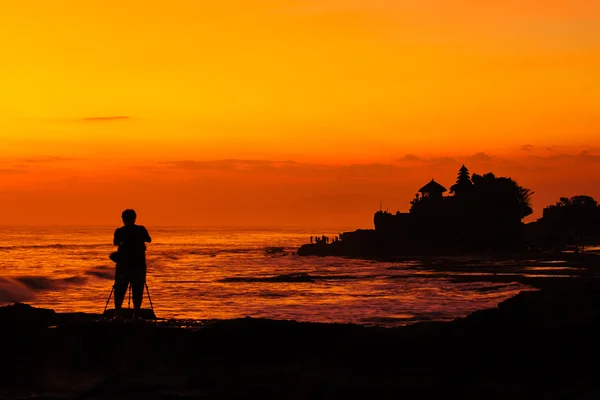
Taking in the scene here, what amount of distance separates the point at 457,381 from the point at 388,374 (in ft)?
3.40

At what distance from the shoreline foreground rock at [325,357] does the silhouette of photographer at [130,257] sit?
142 inches

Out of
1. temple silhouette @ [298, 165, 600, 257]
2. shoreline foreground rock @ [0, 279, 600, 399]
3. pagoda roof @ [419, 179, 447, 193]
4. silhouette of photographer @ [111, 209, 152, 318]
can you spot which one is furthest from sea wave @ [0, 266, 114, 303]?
pagoda roof @ [419, 179, 447, 193]

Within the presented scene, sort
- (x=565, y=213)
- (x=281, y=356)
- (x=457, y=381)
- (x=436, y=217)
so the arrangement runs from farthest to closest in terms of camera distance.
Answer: (x=565, y=213) < (x=436, y=217) < (x=281, y=356) < (x=457, y=381)

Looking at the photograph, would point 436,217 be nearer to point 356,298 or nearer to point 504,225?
point 504,225

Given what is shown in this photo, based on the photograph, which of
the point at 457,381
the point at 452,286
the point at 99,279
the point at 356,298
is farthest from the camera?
the point at 99,279

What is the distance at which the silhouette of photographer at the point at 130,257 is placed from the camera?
1678 cm

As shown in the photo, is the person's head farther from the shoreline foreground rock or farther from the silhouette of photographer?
the shoreline foreground rock

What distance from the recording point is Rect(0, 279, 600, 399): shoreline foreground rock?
10.3 metres

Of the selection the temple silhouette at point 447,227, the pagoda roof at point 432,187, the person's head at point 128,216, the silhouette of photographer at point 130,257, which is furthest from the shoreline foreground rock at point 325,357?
the pagoda roof at point 432,187

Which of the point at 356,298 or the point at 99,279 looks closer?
the point at 356,298

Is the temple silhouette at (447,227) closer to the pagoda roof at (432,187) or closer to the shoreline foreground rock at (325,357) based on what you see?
the pagoda roof at (432,187)

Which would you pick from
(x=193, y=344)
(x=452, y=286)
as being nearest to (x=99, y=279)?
(x=452, y=286)

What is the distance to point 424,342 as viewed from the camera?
454 inches

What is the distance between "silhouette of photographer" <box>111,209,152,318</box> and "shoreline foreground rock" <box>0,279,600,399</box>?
11.9 ft
